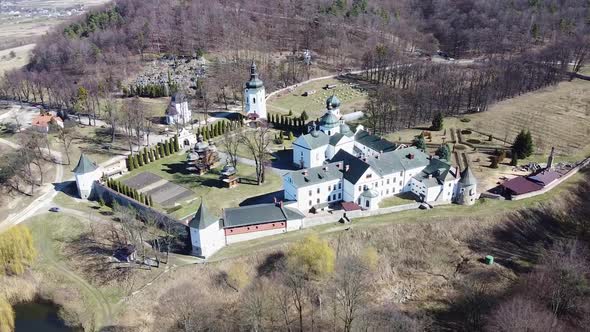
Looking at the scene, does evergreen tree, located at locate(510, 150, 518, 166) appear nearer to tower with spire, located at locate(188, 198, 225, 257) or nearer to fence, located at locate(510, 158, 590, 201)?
fence, located at locate(510, 158, 590, 201)

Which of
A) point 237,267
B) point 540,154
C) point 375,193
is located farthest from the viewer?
point 540,154

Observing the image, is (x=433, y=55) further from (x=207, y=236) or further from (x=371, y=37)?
(x=207, y=236)

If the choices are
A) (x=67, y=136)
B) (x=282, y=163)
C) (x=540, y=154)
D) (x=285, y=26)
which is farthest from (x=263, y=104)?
(x=285, y=26)

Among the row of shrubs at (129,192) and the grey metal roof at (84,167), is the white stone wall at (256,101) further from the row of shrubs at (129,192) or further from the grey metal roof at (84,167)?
the grey metal roof at (84,167)

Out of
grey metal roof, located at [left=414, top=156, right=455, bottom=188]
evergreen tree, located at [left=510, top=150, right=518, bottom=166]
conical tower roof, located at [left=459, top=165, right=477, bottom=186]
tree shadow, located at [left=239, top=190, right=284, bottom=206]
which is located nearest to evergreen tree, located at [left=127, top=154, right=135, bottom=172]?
tree shadow, located at [left=239, top=190, right=284, bottom=206]

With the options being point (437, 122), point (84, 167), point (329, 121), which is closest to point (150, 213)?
point (84, 167)

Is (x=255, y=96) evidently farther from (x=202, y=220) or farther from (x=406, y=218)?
(x=406, y=218)
